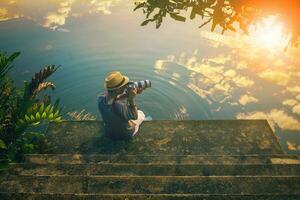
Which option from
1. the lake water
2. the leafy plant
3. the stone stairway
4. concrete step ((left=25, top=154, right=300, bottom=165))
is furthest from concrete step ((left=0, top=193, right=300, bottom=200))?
the lake water

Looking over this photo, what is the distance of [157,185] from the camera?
4.14 meters

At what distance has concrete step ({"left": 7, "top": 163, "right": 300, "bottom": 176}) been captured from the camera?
4656 mm

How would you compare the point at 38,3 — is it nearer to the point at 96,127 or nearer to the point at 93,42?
the point at 93,42

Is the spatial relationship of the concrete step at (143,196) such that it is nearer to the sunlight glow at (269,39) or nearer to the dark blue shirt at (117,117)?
the dark blue shirt at (117,117)

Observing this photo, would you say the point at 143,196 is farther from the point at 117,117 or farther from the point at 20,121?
the point at 20,121

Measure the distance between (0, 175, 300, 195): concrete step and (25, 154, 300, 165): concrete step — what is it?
2.88 ft

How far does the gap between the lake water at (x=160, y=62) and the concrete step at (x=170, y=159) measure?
278cm

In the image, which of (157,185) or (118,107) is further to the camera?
(118,107)

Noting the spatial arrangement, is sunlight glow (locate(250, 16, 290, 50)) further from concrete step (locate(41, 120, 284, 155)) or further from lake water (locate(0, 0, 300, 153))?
concrete step (locate(41, 120, 284, 155))

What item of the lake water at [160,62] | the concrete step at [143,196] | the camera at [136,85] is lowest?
the lake water at [160,62]

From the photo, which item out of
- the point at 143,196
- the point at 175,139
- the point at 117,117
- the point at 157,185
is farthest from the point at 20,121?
the point at 143,196

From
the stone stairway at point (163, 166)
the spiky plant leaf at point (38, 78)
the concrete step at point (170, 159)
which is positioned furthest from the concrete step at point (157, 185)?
the spiky plant leaf at point (38, 78)

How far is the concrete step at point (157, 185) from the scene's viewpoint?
409 cm

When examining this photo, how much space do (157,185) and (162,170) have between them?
0.56 m
